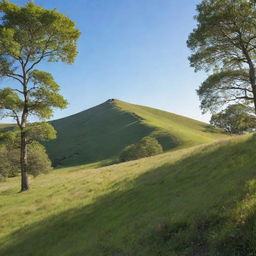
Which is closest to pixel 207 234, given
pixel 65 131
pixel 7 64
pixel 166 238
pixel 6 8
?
pixel 166 238

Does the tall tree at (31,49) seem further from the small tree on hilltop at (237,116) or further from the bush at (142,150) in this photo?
the bush at (142,150)

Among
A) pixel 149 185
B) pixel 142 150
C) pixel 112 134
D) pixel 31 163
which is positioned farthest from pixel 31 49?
pixel 112 134

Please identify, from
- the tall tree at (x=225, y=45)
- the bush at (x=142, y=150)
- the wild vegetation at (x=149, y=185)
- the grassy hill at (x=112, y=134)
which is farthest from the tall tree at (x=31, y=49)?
the grassy hill at (x=112, y=134)

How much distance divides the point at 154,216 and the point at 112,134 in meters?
140

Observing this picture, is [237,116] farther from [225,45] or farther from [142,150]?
[142,150]

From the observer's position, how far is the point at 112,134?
149 metres

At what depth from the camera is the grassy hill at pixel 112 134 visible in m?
126

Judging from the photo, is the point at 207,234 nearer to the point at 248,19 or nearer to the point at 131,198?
the point at 131,198

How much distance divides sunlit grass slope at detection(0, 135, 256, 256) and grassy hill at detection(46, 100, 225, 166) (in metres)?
99.1

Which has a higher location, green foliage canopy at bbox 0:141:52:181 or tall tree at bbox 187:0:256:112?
tall tree at bbox 187:0:256:112

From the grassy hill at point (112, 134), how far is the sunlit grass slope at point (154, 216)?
99.1m

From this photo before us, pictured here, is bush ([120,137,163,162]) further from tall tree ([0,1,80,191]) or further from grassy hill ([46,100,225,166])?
tall tree ([0,1,80,191])

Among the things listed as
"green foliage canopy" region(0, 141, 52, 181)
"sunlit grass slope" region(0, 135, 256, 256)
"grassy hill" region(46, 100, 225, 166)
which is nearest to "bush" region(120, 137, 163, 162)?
"grassy hill" region(46, 100, 225, 166)

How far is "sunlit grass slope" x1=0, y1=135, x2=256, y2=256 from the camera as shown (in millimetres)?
6824
